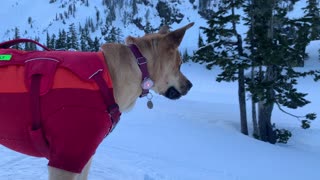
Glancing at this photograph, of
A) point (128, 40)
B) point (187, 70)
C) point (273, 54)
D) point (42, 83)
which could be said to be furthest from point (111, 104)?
point (187, 70)

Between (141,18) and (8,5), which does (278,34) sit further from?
(8,5)

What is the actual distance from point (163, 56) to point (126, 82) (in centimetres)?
43

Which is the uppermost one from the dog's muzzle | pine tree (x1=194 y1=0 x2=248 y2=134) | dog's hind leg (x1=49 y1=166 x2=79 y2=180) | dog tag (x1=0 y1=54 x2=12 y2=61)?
dog tag (x1=0 y1=54 x2=12 y2=61)

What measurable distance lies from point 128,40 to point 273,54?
51.3 feet

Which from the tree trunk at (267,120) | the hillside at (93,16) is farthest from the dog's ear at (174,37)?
the hillside at (93,16)

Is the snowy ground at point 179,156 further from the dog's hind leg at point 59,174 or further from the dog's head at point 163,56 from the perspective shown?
the dog's hind leg at point 59,174

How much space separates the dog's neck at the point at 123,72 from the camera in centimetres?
312

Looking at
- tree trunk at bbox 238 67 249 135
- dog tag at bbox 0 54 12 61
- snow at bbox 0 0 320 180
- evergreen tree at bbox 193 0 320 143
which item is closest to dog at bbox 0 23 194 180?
dog tag at bbox 0 54 12 61

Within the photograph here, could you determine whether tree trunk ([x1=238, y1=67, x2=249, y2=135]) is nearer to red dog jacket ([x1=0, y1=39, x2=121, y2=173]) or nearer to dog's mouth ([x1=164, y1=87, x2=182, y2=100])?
dog's mouth ([x1=164, y1=87, x2=182, y2=100])

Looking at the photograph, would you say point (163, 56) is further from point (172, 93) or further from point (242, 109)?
point (242, 109)

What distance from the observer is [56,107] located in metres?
2.76

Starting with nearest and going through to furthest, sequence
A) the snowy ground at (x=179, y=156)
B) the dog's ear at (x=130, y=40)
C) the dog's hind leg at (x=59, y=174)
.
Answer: the dog's hind leg at (x=59, y=174)
the dog's ear at (x=130, y=40)
the snowy ground at (x=179, y=156)

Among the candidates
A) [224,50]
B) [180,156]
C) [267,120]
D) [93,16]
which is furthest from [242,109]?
[93,16]

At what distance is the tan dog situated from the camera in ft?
10.3
